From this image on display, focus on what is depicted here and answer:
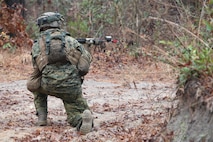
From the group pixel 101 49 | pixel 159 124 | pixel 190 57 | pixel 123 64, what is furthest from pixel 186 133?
pixel 101 49

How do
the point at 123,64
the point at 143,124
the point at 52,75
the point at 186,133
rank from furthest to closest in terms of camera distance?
the point at 123,64, the point at 52,75, the point at 143,124, the point at 186,133

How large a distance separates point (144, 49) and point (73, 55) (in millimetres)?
1889

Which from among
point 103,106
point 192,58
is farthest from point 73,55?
point 192,58

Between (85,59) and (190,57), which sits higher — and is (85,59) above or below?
below

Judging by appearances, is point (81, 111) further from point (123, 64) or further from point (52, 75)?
point (123, 64)

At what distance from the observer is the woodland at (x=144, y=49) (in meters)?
4.11

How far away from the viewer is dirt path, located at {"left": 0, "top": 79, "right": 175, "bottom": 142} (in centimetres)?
588

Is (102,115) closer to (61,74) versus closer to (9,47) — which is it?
(61,74)

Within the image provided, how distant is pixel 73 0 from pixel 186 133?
1746 centimetres

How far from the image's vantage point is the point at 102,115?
7.76 metres

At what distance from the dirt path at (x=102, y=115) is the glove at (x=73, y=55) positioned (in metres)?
0.82

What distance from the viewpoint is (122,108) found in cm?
821

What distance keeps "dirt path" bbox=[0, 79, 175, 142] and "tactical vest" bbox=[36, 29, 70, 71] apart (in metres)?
0.84

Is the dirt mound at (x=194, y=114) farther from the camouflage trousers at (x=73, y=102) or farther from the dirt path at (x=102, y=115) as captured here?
the camouflage trousers at (x=73, y=102)
